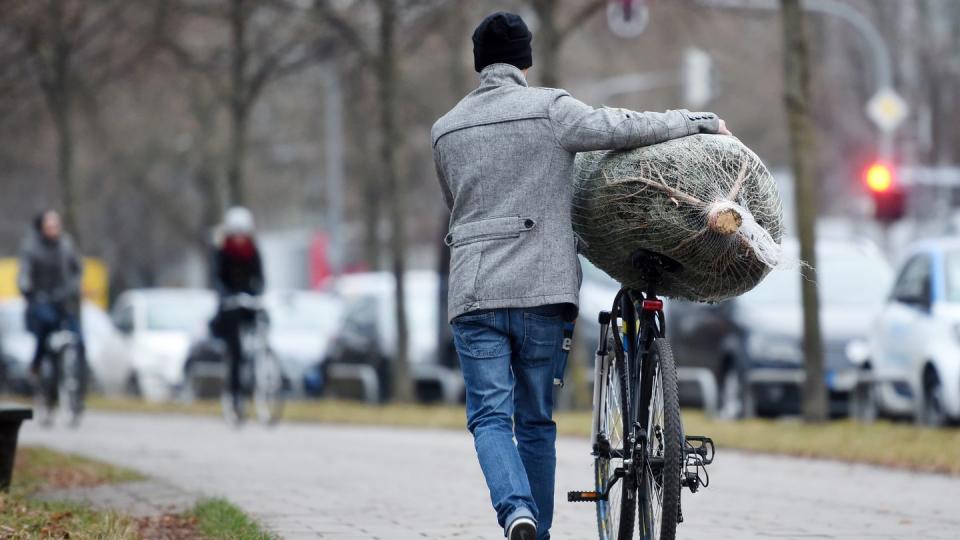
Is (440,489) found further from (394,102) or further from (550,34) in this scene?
(394,102)

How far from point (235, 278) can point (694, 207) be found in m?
11.1

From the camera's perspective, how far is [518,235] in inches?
234

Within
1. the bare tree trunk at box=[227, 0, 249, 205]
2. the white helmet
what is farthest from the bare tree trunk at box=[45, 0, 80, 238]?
the white helmet

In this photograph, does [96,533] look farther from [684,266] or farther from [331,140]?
[331,140]

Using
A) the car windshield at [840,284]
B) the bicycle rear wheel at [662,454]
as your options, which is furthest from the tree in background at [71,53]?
the bicycle rear wheel at [662,454]

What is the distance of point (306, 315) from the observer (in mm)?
25547

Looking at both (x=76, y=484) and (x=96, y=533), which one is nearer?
(x=96, y=533)

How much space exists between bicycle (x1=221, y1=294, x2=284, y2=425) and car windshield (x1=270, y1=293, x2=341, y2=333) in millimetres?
8050

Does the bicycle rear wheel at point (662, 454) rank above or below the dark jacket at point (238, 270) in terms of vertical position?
below

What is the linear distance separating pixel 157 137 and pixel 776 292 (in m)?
23.7

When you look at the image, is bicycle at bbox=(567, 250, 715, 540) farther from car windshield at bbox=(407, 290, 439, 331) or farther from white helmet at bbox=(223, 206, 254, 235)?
car windshield at bbox=(407, 290, 439, 331)

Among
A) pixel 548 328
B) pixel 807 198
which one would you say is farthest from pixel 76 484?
pixel 807 198

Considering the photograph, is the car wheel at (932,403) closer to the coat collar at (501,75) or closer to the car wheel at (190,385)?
the coat collar at (501,75)

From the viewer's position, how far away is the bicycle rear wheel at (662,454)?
5.51 m
